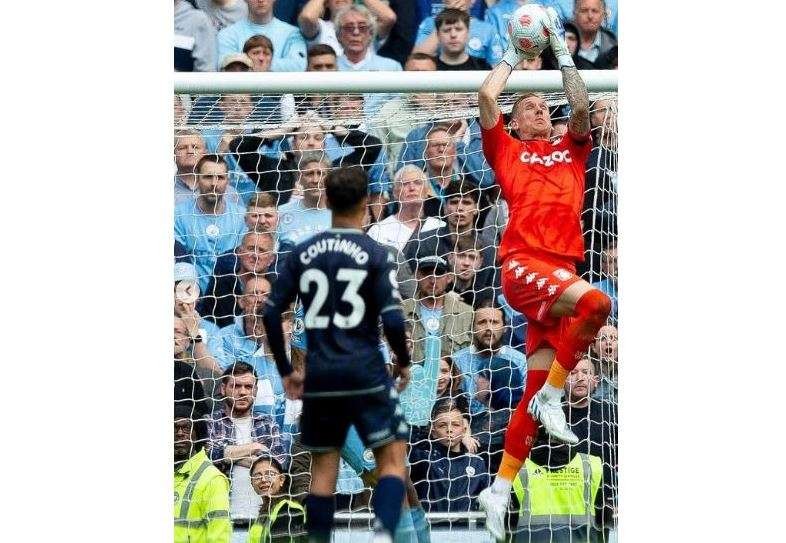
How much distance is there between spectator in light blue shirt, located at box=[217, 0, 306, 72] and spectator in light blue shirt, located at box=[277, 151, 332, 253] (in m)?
0.48

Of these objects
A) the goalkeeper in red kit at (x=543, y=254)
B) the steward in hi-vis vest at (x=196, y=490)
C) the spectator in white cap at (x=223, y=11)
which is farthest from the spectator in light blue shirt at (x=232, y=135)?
the goalkeeper in red kit at (x=543, y=254)

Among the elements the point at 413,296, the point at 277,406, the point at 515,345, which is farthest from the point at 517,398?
the point at 277,406

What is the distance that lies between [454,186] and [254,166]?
105 centimetres

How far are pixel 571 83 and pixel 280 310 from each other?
1.84m

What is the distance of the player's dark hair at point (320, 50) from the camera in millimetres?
6992

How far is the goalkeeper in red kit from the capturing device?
6465 millimetres

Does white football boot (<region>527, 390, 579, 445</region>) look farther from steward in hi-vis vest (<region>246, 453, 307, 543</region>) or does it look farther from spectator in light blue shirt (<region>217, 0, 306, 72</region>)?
spectator in light blue shirt (<region>217, 0, 306, 72</region>)

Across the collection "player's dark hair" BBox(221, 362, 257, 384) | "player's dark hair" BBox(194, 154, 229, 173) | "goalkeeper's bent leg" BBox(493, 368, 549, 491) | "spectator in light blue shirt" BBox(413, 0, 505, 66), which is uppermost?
"spectator in light blue shirt" BBox(413, 0, 505, 66)

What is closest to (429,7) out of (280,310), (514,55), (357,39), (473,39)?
(473,39)

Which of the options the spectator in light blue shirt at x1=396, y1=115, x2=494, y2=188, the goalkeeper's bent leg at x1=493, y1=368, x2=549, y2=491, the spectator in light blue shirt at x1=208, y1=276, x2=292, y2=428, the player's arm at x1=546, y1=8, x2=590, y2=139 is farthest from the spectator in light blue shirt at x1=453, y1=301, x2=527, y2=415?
the player's arm at x1=546, y1=8, x2=590, y2=139

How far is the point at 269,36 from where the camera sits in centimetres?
696

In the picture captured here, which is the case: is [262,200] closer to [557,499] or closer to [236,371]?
[236,371]

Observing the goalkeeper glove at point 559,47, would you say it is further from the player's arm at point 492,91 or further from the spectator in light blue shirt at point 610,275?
the spectator in light blue shirt at point 610,275
